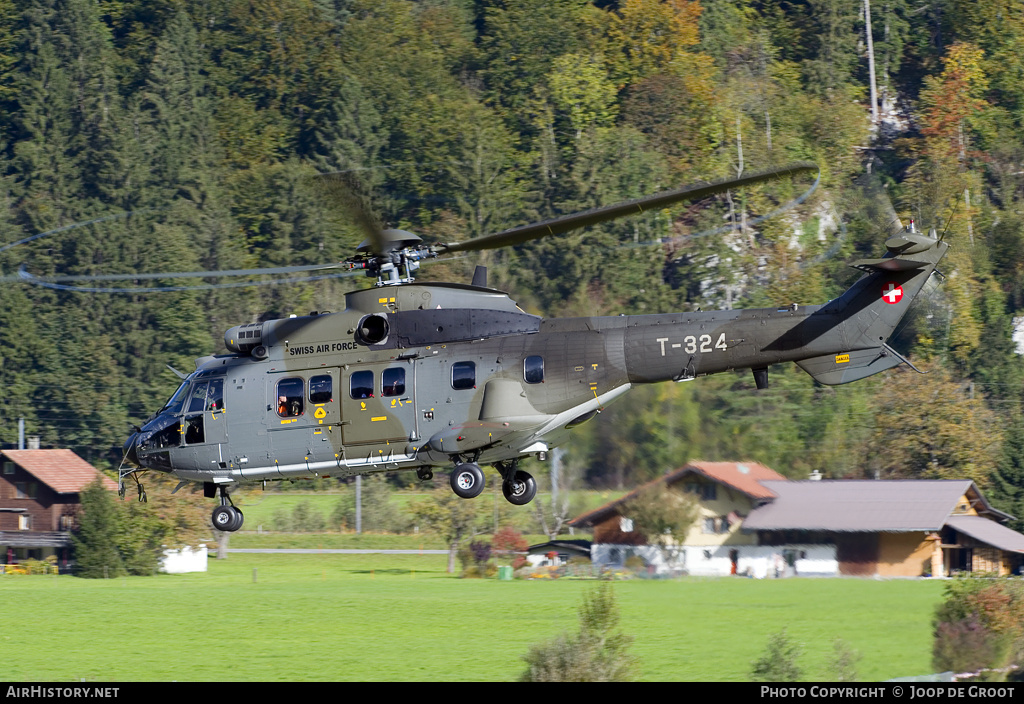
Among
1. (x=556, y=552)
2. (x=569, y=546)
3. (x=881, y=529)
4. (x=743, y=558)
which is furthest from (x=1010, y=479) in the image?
(x=556, y=552)

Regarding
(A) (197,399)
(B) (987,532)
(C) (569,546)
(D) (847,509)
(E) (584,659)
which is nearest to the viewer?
(A) (197,399)

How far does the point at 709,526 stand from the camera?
196 feet

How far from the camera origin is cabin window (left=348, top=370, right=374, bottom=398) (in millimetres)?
28328

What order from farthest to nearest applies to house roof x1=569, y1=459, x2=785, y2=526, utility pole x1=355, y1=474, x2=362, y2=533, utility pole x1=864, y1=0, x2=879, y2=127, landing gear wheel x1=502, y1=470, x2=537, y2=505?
utility pole x1=864, y1=0, x2=879, y2=127
utility pole x1=355, y1=474, x2=362, y2=533
house roof x1=569, y1=459, x2=785, y2=526
landing gear wheel x1=502, y1=470, x2=537, y2=505

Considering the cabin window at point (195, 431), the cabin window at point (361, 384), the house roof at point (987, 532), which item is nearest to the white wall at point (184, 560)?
the house roof at point (987, 532)

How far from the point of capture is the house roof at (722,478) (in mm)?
51000

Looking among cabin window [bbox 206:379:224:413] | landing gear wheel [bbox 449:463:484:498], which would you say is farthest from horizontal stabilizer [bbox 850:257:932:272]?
cabin window [bbox 206:379:224:413]

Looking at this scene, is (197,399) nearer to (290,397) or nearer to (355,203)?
(290,397)

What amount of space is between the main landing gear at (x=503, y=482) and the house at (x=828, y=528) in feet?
78.4

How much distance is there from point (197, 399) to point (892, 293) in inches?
543

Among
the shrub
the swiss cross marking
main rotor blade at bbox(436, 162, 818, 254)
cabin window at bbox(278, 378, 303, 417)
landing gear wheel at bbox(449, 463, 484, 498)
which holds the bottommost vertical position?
the shrub

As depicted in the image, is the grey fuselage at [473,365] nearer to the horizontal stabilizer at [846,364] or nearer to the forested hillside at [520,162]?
the horizontal stabilizer at [846,364]

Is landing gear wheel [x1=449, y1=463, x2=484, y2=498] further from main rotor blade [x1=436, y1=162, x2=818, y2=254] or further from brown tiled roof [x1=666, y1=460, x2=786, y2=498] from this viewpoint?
Answer: brown tiled roof [x1=666, y1=460, x2=786, y2=498]

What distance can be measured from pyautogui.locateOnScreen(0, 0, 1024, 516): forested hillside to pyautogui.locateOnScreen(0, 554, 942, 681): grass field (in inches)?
418
